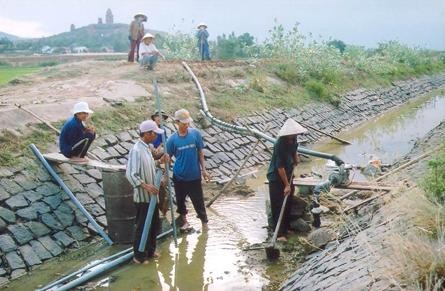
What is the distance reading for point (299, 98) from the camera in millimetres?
20203

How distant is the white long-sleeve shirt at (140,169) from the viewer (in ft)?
22.4

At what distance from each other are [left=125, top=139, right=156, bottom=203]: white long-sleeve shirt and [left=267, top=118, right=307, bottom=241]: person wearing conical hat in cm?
171

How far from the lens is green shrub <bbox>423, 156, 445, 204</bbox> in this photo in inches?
199

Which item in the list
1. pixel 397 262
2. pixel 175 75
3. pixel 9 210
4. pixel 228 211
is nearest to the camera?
pixel 397 262

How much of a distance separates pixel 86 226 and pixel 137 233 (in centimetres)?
162

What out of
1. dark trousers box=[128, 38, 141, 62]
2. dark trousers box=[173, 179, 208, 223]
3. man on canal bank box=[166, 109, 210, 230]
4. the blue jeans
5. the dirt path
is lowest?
dark trousers box=[173, 179, 208, 223]

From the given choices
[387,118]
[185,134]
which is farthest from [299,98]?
[185,134]

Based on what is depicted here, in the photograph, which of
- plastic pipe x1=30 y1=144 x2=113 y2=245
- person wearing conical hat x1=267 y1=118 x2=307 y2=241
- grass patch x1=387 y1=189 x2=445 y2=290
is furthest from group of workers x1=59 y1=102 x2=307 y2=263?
grass patch x1=387 y1=189 x2=445 y2=290

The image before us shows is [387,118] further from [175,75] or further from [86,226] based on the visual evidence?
[86,226]

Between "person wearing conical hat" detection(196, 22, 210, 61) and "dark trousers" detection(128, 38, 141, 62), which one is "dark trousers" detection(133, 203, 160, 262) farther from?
"person wearing conical hat" detection(196, 22, 210, 61)

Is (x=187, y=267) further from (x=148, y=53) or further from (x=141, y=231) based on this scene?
(x=148, y=53)

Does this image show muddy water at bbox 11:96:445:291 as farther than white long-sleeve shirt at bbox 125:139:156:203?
No

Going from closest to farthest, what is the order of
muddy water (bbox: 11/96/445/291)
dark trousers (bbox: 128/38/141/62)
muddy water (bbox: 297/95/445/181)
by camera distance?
muddy water (bbox: 11/96/445/291) < muddy water (bbox: 297/95/445/181) < dark trousers (bbox: 128/38/141/62)

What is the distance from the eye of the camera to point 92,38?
260 ft
